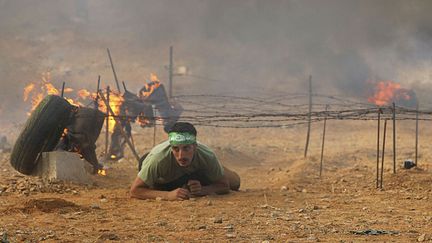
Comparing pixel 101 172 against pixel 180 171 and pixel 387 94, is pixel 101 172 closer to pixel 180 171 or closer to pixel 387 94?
pixel 180 171

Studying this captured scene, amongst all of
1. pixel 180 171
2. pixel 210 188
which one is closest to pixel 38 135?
pixel 180 171

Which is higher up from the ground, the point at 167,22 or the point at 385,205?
the point at 167,22

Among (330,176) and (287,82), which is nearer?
(330,176)

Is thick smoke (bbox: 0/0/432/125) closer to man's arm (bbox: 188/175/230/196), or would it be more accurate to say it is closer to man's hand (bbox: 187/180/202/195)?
man's arm (bbox: 188/175/230/196)

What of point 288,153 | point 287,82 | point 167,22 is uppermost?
point 167,22

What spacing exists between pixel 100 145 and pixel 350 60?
30.0 metres

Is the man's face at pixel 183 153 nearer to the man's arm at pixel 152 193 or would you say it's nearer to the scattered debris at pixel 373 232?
the man's arm at pixel 152 193

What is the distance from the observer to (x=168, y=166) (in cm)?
709

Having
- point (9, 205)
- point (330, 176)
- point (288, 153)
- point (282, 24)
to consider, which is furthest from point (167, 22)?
point (9, 205)

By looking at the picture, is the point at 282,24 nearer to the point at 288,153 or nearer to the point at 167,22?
the point at 167,22

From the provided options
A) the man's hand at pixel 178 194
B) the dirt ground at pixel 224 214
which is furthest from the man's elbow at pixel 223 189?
the man's hand at pixel 178 194

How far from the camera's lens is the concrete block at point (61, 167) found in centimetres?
967

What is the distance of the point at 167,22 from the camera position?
5378cm

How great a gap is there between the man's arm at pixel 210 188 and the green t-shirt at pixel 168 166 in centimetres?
19
